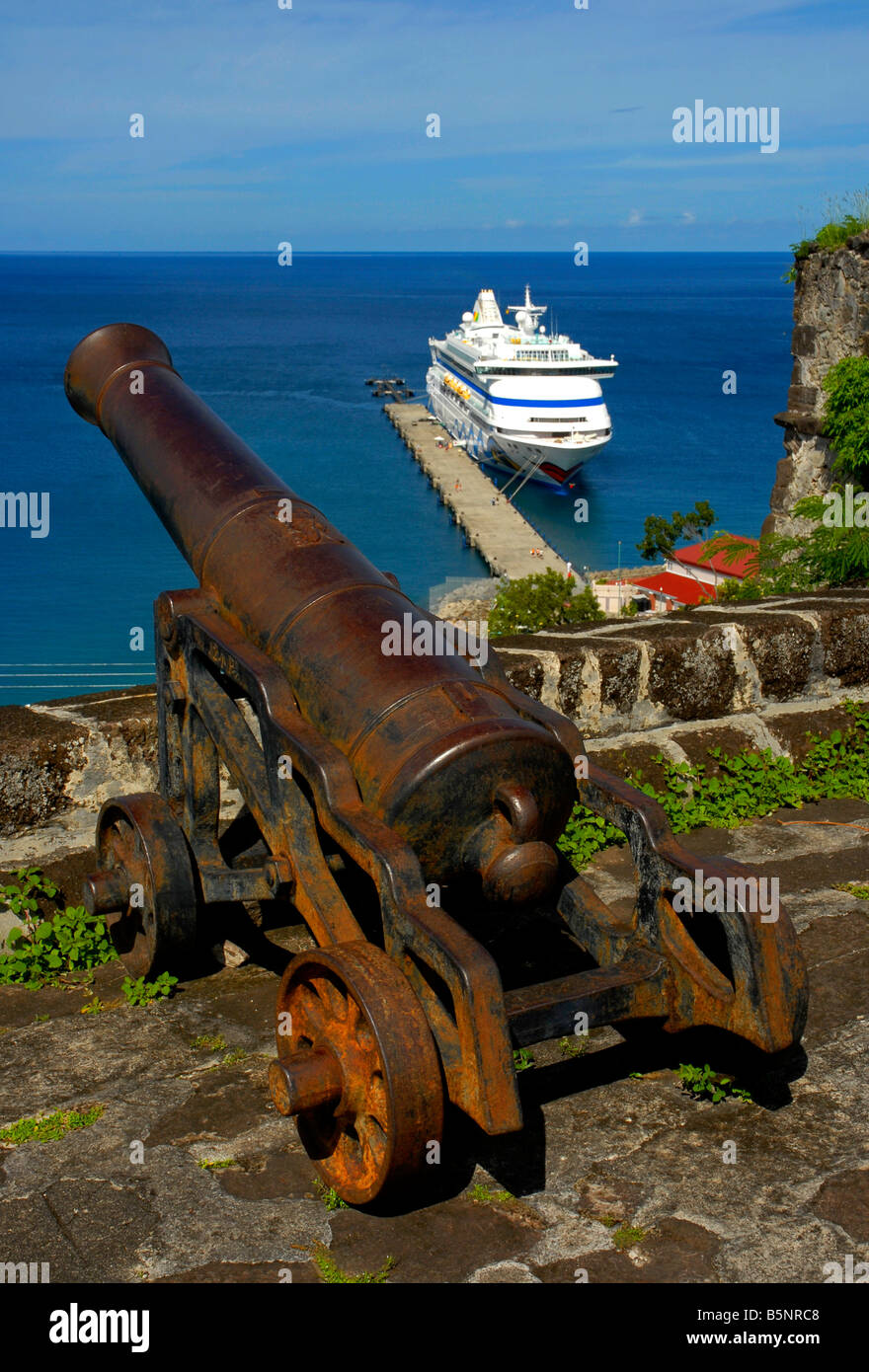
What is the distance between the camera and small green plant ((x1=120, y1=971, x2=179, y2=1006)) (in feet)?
10.6

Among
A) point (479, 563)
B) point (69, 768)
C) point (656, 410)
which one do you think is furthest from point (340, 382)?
point (69, 768)

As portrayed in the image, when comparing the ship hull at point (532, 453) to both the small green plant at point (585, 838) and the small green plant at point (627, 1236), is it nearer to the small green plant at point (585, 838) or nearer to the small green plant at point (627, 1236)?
the small green plant at point (585, 838)

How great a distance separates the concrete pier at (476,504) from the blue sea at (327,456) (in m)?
0.85

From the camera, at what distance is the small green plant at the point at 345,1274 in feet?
7.16

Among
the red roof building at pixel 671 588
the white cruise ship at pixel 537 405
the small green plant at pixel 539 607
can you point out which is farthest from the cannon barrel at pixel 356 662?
the white cruise ship at pixel 537 405

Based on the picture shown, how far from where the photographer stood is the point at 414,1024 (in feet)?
7.61

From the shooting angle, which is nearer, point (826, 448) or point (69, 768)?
point (69, 768)

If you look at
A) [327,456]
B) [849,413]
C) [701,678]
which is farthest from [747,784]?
[327,456]

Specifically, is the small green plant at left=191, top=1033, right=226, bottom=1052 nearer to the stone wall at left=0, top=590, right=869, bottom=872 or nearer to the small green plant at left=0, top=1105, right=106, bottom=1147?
the small green plant at left=0, top=1105, right=106, bottom=1147

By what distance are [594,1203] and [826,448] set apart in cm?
1170

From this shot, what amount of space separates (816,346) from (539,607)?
1307 cm

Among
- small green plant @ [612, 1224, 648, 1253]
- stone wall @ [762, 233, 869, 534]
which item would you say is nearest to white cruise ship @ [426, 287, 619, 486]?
stone wall @ [762, 233, 869, 534]

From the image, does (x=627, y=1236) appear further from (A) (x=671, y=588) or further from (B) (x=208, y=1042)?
(A) (x=671, y=588)
